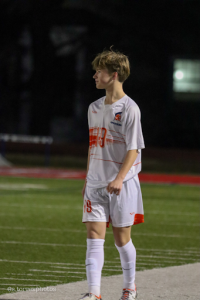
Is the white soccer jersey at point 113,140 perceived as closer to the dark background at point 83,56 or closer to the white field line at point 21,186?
the white field line at point 21,186

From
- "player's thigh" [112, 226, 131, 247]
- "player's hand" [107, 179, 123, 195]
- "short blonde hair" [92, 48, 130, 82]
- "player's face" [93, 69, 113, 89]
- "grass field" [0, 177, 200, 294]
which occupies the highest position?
"short blonde hair" [92, 48, 130, 82]

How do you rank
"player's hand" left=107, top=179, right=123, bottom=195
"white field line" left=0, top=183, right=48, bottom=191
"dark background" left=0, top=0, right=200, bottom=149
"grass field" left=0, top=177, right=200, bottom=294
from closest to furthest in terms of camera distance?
"player's hand" left=107, top=179, right=123, bottom=195 < "grass field" left=0, top=177, right=200, bottom=294 < "white field line" left=0, top=183, right=48, bottom=191 < "dark background" left=0, top=0, right=200, bottom=149

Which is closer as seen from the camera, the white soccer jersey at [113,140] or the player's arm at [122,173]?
the player's arm at [122,173]

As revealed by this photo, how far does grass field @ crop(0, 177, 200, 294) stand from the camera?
7020 mm

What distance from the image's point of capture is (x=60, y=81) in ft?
122

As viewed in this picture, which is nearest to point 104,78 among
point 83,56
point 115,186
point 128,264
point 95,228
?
point 115,186

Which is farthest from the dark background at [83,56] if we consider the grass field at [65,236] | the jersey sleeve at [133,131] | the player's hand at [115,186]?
the player's hand at [115,186]

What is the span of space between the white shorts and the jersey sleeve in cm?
28

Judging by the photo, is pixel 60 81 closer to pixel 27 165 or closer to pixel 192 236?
pixel 27 165

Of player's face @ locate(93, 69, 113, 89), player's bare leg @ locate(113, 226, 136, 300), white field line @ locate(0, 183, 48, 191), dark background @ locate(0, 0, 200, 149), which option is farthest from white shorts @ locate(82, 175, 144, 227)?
dark background @ locate(0, 0, 200, 149)

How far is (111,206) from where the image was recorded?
4945 mm

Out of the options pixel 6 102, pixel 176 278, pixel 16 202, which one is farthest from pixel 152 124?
pixel 176 278

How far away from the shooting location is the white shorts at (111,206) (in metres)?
4.92

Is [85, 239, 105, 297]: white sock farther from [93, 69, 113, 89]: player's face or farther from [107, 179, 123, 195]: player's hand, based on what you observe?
[93, 69, 113, 89]: player's face
